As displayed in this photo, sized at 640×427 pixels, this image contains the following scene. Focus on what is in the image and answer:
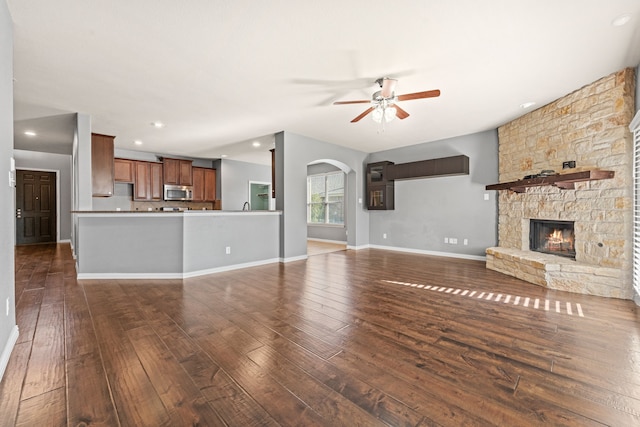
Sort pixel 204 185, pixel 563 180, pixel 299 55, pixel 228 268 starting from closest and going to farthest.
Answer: pixel 299 55 → pixel 563 180 → pixel 228 268 → pixel 204 185

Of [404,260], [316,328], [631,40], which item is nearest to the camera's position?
[316,328]

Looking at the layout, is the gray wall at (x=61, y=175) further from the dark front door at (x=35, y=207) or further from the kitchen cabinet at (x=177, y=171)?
the kitchen cabinet at (x=177, y=171)

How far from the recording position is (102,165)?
5137 millimetres

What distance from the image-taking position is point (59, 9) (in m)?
2.15

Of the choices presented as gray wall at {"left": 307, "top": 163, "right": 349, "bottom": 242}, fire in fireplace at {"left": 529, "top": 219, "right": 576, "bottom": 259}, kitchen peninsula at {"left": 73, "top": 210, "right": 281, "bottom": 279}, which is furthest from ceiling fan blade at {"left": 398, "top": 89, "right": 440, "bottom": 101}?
gray wall at {"left": 307, "top": 163, "right": 349, "bottom": 242}

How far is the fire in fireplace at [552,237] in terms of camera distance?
4191 mm

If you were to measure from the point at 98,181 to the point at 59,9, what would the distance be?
3517mm

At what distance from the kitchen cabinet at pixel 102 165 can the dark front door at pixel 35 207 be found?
449cm

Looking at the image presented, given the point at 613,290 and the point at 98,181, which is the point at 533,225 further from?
the point at 98,181

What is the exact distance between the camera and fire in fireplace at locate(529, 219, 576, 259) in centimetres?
419

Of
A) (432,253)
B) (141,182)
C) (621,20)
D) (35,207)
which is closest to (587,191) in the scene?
(621,20)

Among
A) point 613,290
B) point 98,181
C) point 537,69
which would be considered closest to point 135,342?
point 98,181

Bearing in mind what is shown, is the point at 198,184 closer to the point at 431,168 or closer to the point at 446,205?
the point at 431,168

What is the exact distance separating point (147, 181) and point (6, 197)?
5663 mm
